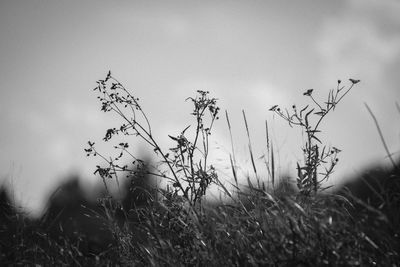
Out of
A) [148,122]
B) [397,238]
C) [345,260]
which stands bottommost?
[397,238]

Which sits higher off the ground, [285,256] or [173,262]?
[173,262]

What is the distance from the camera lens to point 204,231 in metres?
1.95

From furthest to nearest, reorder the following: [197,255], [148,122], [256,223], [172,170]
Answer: [148,122]
[172,170]
[256,223]
[197,255]

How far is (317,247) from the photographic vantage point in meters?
1.51

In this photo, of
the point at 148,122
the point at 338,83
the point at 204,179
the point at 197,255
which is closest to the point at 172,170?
the point at 204,179

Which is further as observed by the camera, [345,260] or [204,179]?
[204,179]

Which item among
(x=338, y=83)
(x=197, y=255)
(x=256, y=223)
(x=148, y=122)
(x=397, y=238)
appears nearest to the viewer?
(x=397, y=238)

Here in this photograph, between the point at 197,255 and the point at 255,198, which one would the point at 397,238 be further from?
the point at 197,255

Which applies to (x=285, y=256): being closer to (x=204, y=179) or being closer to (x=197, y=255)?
(x=197, y=255)

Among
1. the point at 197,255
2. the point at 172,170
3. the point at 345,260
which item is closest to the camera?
the point at 345,260

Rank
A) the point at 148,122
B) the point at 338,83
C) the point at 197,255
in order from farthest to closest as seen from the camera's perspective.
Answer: the point at 148,122, the point at 338,83, the point at 197,255

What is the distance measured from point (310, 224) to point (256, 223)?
450mm

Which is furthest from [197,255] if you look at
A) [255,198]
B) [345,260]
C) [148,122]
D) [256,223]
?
[148,122]

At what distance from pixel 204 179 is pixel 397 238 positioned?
4.79 ft
